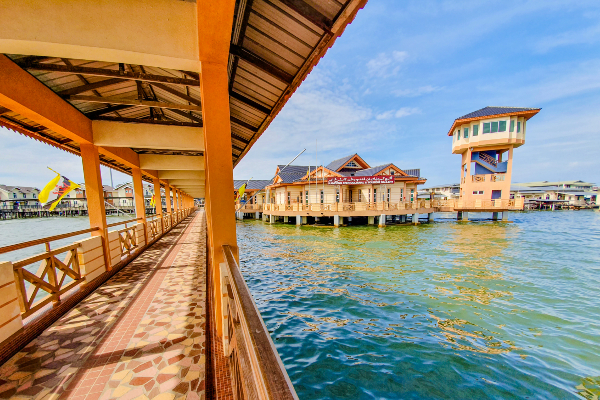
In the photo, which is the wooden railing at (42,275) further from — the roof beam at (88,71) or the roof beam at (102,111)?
the roof beam at (102,111)

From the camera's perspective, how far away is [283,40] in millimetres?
2656

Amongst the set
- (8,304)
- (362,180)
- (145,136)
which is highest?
(145,136)

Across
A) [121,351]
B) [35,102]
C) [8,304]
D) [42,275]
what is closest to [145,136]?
[35,102]

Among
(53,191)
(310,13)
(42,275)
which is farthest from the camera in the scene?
(53,191)

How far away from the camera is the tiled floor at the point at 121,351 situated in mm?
2400

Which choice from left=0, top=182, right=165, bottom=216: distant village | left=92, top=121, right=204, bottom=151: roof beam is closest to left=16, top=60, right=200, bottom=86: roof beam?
left=92, top=121, right=204, bottom=151: roof beam

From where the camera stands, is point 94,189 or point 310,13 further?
point 94,189

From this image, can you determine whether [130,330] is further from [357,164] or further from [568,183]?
[568,183]

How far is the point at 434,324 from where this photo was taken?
513 cm

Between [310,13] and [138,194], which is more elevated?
[310,13]

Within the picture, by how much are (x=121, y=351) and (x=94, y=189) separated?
14.1 feet

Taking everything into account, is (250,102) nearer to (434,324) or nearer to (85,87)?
(85,87)

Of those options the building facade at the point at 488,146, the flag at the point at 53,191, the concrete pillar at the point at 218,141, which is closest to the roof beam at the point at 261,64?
the concrete pillar at the point at 218,141

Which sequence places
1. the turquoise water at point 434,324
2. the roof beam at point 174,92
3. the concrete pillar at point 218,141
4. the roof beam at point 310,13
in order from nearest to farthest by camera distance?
the roof beam at point 310,13
the concrete pillar at point 218,141
the turquoise water at point 434,324
the roof beam at point 174,92
